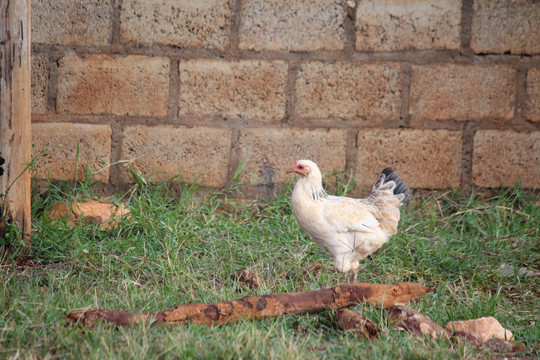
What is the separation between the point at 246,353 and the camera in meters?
1.82

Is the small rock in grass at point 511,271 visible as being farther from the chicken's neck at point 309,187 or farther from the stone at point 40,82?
the stone at point 40,82

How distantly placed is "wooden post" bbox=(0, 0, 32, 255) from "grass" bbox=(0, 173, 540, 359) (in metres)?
0.30

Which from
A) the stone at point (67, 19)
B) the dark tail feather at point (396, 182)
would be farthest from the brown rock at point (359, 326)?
the stone at point (67, 19)

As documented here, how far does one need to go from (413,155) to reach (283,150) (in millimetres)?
1019

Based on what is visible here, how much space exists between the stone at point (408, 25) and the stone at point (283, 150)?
2.56ft

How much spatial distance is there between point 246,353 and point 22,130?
79.6 inches

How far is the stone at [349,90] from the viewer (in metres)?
3.98

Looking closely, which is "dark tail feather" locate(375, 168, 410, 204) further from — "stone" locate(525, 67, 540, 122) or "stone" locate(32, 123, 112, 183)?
"stone" locate(32, 123, 112, 183)

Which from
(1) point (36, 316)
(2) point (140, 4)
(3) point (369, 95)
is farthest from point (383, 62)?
(1) point (36, 316)

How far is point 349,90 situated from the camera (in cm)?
400

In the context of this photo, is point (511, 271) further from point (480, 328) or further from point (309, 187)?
point (309, 187)

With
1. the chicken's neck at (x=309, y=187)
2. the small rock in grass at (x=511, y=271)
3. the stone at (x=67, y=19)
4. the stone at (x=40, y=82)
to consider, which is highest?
the stone at (x=67, y=19)

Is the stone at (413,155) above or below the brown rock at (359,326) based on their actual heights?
above

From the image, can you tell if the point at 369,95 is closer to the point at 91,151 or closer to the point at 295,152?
the point at 295,152
